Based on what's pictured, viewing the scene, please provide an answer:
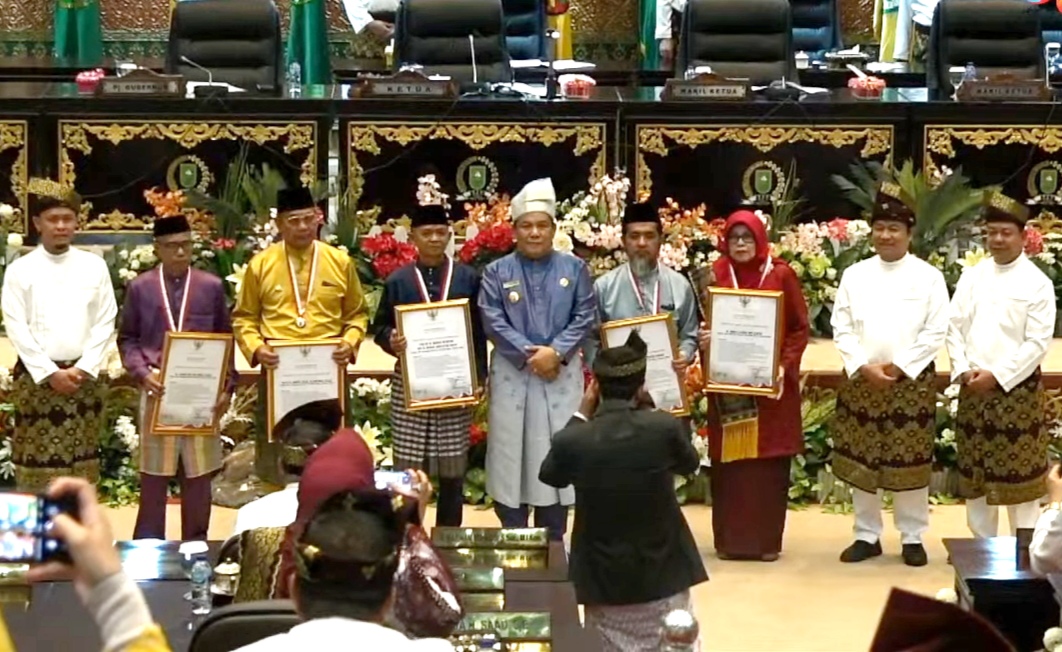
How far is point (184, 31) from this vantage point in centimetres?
1095

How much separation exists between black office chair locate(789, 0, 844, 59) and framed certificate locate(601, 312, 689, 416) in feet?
20.5

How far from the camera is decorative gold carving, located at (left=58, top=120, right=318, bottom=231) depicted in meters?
9.66

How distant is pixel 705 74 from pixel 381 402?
2.71 metres

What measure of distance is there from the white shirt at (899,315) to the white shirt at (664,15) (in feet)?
21.1

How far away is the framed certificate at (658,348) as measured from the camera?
6996mm

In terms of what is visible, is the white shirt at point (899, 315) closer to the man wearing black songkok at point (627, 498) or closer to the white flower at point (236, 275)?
the man wearing black songkok at point (627, 498)

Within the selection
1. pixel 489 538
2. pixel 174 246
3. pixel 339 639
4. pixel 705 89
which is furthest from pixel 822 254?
pixel 339 639

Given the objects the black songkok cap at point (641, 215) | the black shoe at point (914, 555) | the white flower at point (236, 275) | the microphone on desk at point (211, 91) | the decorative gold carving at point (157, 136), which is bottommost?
the black shoe at point (914, 555)

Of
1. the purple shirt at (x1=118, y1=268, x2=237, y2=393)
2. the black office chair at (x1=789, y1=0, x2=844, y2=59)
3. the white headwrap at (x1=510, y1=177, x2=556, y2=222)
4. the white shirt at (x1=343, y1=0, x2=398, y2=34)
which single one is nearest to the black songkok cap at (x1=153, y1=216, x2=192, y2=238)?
the purple shirt at (x1=118, y1=268, x2=237, y2=393)

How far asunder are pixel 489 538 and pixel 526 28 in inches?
297

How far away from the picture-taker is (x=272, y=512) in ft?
14.4

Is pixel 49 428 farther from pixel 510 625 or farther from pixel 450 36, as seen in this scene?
pixel 450 36

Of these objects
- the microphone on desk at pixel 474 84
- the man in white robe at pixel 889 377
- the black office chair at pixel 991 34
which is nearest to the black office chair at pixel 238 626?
the man in white robe at pixel 889 377

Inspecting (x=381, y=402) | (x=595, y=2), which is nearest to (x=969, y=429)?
(x=381, y=402)
